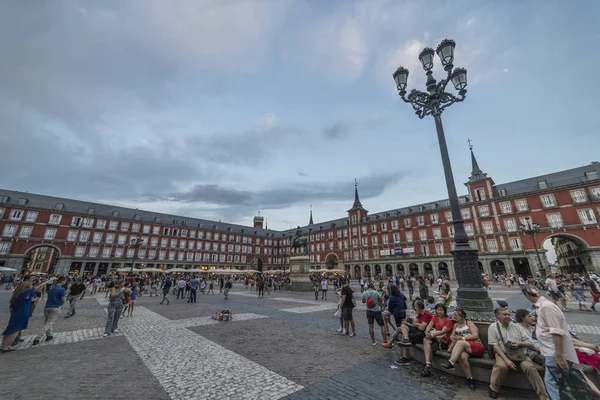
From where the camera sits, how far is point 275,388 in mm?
4070

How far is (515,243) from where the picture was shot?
3359 centimetres

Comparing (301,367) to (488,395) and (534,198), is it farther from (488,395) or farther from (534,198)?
(534,198)

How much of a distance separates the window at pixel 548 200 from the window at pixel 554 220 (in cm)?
134

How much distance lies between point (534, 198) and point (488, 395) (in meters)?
42.3

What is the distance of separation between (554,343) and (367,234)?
2021 inches

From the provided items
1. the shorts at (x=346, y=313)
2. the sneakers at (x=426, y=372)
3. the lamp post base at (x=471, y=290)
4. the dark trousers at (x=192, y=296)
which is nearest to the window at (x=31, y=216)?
the dark trousers at (x=192, y=296)

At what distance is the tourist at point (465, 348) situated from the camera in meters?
4.18

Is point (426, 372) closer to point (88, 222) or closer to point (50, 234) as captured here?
point (50, 234)

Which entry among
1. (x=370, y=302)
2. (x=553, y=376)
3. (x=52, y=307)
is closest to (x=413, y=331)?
(x=370, y=302)

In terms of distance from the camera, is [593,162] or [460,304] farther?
[593,162]

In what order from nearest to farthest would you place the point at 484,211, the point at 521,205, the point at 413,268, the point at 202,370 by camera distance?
1. the point at 202,370
2. the point at 521,205
3. the point at 484,211
4. the point at 413,268

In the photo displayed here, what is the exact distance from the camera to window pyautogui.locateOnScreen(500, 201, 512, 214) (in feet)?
115

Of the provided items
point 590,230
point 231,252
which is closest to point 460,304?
point 590,230

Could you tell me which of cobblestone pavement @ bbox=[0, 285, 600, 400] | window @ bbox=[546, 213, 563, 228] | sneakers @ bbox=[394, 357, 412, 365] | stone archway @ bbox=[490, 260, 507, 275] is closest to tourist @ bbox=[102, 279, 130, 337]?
cobblestone pavement @ bbox=[0, 285, 600, 400]
